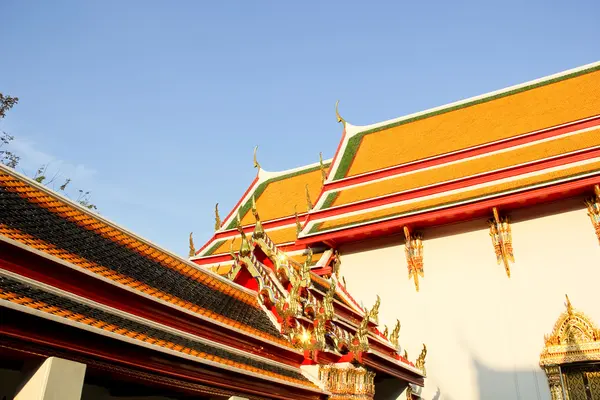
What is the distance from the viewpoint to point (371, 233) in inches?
503

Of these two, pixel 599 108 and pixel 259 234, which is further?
pixel 599 108

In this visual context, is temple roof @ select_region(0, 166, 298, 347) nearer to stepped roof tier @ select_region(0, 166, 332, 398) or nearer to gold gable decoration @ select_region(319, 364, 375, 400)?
stepped roof tier @ select_region(0, 166, 332, 398)

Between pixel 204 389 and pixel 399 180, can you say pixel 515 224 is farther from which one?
pixel 204 389

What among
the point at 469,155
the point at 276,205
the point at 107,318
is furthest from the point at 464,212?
the point at 107,318

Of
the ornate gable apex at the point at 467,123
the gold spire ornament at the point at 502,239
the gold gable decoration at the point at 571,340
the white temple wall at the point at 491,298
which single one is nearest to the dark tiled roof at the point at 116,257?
the white temple wall at the point at 491,298

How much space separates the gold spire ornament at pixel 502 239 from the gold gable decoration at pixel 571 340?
1396mm

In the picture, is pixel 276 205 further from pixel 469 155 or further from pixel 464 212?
pixel 464 212

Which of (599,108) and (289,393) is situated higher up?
(599,108)

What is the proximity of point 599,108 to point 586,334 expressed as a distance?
5.35m

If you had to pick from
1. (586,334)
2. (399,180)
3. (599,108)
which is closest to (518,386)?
(586,334)

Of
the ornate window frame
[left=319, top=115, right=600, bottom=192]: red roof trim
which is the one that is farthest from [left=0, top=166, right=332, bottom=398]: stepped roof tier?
[left=319, top=115, right=600, bottom=192]: red roof trim

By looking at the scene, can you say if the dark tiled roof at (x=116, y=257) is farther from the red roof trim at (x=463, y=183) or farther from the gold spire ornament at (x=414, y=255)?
the red roof trim at (x=463, y=183)

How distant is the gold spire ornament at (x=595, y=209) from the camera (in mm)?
10328

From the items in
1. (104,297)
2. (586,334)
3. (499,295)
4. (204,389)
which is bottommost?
(204,389)
